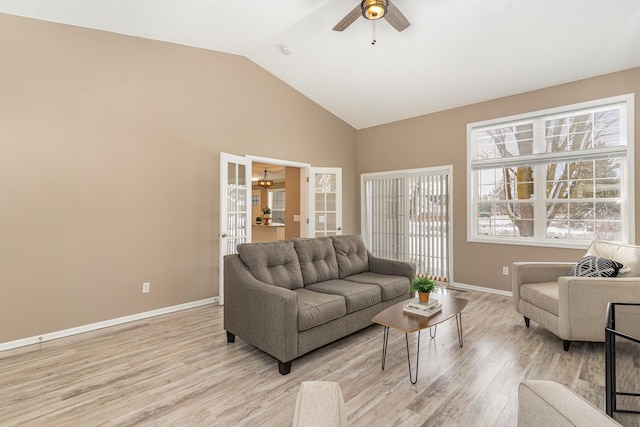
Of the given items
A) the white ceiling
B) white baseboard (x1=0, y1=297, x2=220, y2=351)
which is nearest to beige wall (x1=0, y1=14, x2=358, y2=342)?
white baseboard (x1=0, y1=297, x2=220, y2=351)

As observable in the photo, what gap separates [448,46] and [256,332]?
4.01 m

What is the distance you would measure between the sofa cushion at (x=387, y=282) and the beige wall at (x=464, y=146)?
1925 millimetres

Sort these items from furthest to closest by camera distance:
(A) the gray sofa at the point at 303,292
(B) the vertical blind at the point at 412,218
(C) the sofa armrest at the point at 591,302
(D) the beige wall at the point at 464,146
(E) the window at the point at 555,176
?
(B) the vertical blind at the point at 412,218
(D) the beige wall at the point at 464,146
(E) the window at the point at 555,176
(C) the sofa armrest at the point at 591,302
(A) the gray sofa at the point at 303,292

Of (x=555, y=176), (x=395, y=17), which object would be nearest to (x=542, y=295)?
(x=555, y=176)

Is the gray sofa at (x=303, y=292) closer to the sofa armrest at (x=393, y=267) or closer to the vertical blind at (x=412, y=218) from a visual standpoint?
the sofa armrest at (x=393, y=267)

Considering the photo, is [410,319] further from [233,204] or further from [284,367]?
[233,204]

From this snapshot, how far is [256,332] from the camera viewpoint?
270 cm

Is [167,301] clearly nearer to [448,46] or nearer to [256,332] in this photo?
[256,332]

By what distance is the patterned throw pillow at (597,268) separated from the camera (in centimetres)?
287

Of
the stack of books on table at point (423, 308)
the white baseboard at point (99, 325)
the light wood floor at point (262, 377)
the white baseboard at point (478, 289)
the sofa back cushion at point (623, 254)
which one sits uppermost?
the sofa back cushion at point (623, 254)

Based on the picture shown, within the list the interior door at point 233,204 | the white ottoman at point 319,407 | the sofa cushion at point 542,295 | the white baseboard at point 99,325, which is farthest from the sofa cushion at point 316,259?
the white ottoman at point 319,407

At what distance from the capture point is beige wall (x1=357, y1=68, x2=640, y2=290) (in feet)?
13.4

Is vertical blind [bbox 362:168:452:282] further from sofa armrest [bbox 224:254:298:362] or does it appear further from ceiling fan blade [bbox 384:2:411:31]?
sofa armrest [bbox 224:254:298:362]

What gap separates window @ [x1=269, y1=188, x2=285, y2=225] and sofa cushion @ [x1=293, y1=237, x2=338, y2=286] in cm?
818
